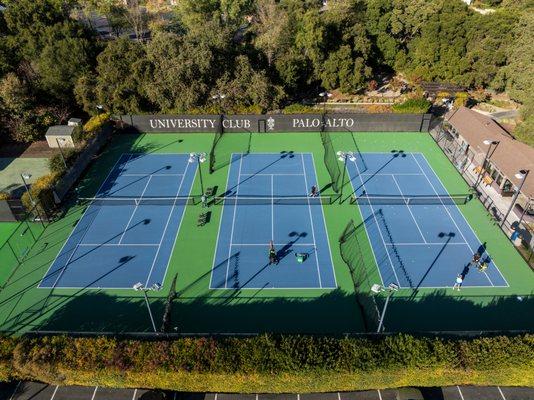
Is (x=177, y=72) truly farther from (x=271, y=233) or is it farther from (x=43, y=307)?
(x=43, y=307)

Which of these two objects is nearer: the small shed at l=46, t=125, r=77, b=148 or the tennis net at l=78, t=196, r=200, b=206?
the tennis net at l=78, t=196, r=200, b=206

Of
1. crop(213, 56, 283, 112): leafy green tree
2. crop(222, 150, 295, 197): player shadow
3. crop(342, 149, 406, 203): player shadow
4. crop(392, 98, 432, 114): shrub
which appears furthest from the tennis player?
crop(392, 98, 432, 114): shrub

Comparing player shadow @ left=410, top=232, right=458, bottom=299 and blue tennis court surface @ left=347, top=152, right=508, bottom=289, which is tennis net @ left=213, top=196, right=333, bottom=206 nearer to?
blue tennis court surface @ left=347, top=152, right=508, bottom=289

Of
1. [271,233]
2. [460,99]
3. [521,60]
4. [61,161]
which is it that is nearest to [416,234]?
[271,233]

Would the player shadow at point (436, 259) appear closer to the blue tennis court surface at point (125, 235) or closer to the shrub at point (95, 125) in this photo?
the blue tennis court surface at point (125, 235)

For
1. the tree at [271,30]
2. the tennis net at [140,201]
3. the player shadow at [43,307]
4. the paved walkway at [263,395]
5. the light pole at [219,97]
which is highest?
the tree at [271,30]

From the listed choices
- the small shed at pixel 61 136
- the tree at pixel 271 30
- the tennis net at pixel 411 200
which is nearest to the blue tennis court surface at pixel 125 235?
the small shed at pixel 61 136
